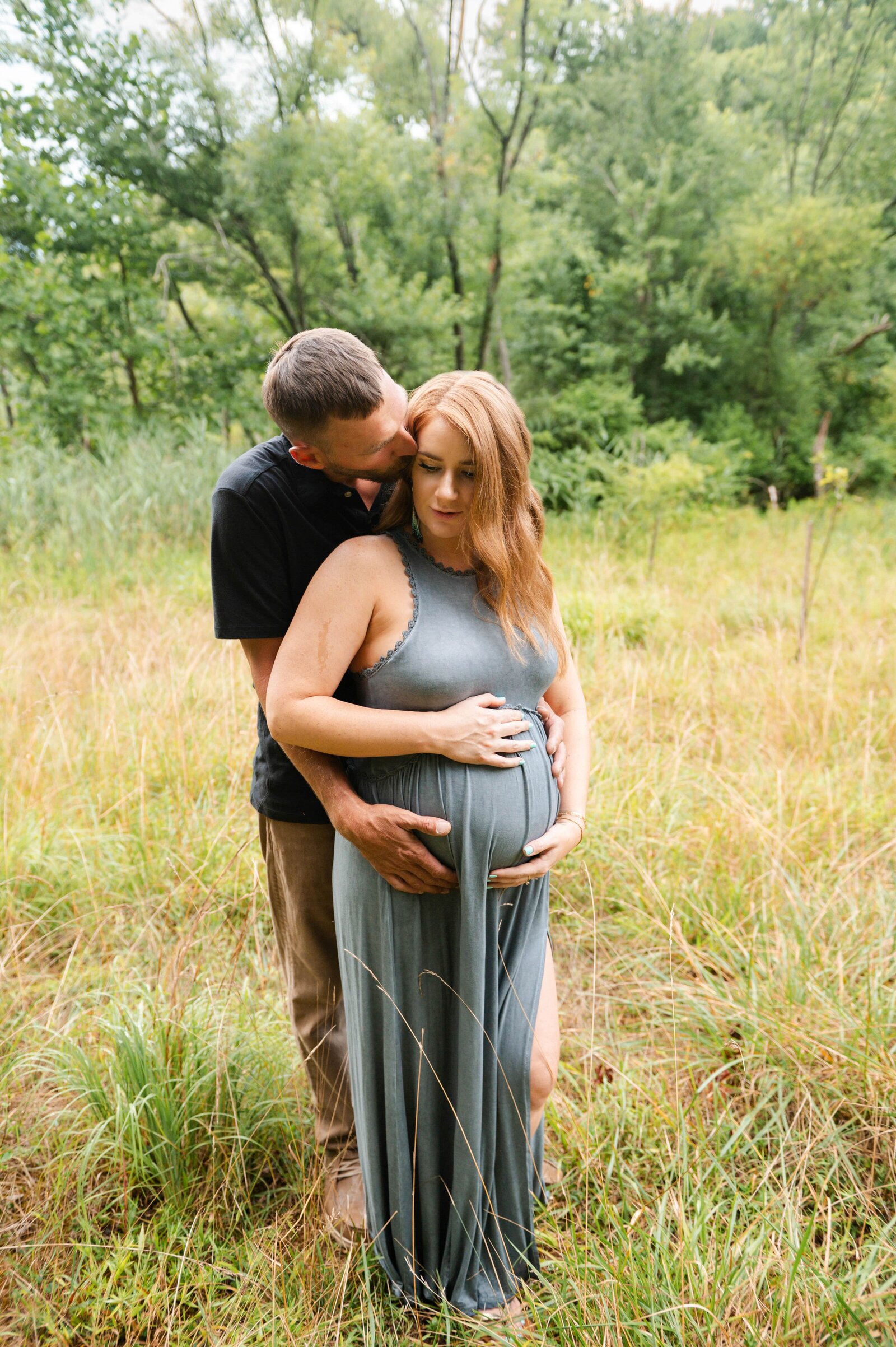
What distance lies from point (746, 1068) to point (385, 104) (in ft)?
46.7

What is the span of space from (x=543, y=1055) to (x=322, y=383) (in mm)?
1438

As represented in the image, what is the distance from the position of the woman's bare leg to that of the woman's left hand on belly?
10.9 inches

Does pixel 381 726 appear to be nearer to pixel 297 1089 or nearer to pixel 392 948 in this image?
pixel 392 948

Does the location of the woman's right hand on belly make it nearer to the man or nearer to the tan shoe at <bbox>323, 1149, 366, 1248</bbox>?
the man

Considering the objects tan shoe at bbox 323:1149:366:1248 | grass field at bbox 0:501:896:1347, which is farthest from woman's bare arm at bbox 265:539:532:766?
tan shoe at bbox 323:1149:366:1248

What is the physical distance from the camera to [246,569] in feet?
5.33

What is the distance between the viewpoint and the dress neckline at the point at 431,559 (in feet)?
5.28

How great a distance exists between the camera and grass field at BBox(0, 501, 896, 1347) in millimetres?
1667

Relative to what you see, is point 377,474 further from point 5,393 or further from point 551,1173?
point 5,393

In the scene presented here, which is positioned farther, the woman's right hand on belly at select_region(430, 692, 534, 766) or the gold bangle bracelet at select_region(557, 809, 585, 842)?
the gold bangle bracelet at select_region(557, 809, 585, 842)

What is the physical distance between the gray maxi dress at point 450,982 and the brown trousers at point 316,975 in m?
0.24

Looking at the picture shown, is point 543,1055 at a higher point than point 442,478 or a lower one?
lower

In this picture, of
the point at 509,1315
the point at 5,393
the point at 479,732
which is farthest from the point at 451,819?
the point at 5,393

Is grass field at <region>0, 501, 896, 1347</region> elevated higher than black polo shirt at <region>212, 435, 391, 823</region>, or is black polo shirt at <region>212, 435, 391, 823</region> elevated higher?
black polo shirt at <region>212, 435, 391, 823</region>
